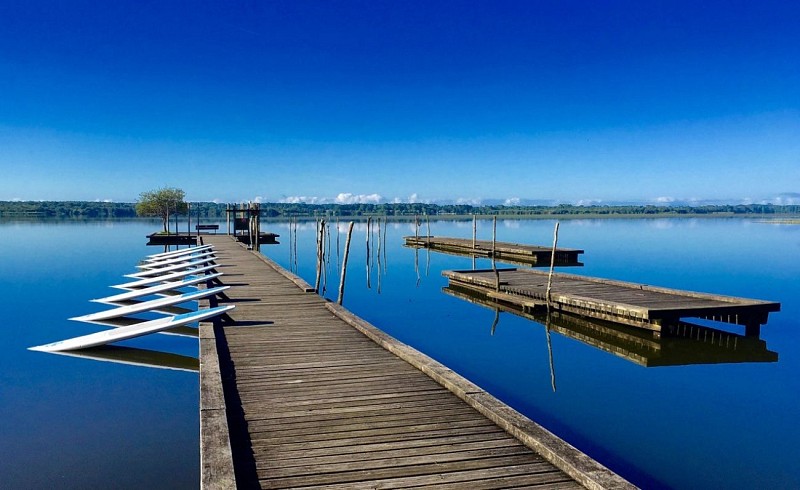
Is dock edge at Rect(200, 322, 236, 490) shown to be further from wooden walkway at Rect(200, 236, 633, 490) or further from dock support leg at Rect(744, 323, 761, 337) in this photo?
dock support leg at Rect(744, 323, 761, 337)

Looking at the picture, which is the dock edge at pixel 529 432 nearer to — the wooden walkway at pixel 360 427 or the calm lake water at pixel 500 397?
the wooden walkway at pixel 360 427

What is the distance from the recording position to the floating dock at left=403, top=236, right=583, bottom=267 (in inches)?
1400

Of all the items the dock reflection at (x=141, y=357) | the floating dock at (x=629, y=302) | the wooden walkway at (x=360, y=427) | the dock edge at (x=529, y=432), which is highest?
the dock edge at (x=529, y=432)

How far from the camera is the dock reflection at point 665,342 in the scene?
45.1ft

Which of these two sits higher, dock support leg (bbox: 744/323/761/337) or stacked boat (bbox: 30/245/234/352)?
stacked boat (bbox: 30/245/234/352)

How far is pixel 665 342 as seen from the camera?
1496 cm

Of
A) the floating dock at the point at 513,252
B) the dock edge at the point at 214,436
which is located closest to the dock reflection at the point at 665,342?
the dock edge at the point at 214,436

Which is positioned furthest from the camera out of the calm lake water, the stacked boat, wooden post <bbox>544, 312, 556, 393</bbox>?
the stacked boat

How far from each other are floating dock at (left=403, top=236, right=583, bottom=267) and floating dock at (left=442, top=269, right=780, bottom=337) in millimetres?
9268

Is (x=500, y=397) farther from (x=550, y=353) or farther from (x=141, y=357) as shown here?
(x=141, y=357)

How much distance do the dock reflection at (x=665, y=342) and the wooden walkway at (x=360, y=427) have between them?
7435 millimetres

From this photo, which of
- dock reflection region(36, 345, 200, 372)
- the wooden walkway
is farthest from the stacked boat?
the wooden walkway

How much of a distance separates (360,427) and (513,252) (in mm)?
32916

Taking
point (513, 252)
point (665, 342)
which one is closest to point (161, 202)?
point (513, 252)
